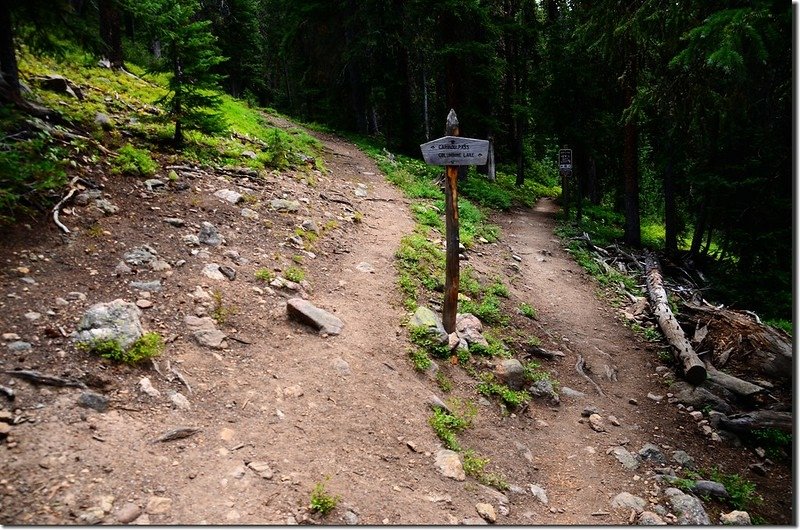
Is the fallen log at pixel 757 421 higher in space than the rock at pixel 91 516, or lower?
lower

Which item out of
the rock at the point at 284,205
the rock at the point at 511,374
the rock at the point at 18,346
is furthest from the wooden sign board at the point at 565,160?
the rock at the point at 18,346

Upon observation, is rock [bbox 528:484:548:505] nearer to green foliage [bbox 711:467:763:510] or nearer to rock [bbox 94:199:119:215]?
green foliage [bbox 711:467:763:510]

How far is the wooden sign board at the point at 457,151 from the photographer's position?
669cm

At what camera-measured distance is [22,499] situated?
123 inches

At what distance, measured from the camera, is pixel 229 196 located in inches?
369

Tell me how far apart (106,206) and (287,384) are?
4.71 m

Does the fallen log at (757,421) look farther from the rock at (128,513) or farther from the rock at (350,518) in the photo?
the rock at (128,513)

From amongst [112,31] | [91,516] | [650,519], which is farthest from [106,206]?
[112,31]

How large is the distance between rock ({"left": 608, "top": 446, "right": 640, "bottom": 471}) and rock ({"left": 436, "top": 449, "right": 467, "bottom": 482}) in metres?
2.36

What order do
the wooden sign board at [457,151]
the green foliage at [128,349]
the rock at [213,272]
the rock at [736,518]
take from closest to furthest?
the green foliage at [128,349], the rock at [736,518], the wooden sign board at [457,151], the rock at [213,272]

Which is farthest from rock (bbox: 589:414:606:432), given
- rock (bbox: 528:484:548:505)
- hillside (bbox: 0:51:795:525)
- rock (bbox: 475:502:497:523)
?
rock (bbox: 475:502:497:523)

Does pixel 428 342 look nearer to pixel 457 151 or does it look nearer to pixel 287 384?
pixel 287 384

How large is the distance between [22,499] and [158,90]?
43.7ft

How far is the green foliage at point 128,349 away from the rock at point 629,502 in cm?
555
